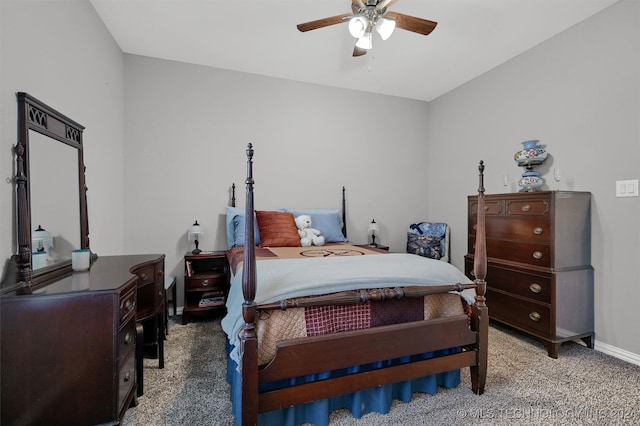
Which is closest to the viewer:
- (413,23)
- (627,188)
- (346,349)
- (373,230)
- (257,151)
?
(346,349)

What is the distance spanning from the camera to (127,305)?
54.7 inches

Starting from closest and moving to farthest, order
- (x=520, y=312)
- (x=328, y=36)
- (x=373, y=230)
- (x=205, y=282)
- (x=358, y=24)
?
(x=358, y=24) → (x=520, y=312) → (x=328, y=36) → (x=205, y=282) → (x=373, y=230)

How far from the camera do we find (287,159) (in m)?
3.46

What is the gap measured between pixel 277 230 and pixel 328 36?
71.7 inches

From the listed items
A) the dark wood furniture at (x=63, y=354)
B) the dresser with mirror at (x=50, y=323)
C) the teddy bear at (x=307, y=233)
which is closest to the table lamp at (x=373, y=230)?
the teddy bear at (x=307, y=233)

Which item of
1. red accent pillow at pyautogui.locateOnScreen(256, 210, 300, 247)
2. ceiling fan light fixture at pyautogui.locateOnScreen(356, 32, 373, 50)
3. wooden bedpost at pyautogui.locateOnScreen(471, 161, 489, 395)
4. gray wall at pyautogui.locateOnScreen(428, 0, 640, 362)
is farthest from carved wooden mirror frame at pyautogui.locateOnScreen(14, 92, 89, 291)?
gray wall at pyautogui.locateOnScreen(428, 0, 640, 362)

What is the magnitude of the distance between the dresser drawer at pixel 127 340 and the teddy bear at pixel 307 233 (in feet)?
5.38

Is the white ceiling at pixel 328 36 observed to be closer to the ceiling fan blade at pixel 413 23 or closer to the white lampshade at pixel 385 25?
the ceiling fan blade at pixel 413 23

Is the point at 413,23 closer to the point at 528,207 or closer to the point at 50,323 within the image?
the point at 528,207

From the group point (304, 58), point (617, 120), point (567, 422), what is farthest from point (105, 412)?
point (617, 120)

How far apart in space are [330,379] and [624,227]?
2424mm

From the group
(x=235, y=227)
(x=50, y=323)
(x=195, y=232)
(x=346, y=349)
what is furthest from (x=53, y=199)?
(x=346, y=349)

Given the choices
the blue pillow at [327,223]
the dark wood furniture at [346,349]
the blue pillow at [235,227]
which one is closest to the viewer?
the dark wood furniture at [346,349]

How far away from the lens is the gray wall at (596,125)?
6.98 ft
